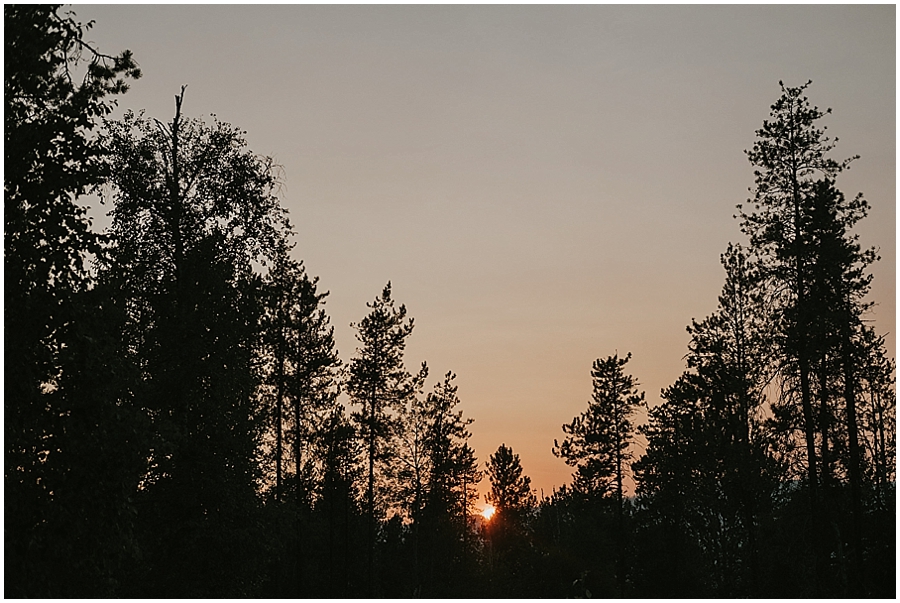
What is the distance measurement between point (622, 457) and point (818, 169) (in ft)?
82.8

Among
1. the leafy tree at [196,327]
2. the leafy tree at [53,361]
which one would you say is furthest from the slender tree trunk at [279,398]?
the leafy tree at [53,361]

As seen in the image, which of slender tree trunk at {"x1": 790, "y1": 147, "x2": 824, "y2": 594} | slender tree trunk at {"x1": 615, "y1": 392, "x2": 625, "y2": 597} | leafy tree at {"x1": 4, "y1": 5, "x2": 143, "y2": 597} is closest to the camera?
leafy tree at {"x1": 4, "y1": 5, "x2": 143, "y2": 597}

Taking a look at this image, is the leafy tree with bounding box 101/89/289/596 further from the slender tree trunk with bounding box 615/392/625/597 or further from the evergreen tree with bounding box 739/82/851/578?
the slender tree trunk with bounding box 615/392/625/597

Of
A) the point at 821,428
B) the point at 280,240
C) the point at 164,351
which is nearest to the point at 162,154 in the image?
the point at 280,240

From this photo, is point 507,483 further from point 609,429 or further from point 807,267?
point 807,267

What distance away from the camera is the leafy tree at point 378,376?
36844mm

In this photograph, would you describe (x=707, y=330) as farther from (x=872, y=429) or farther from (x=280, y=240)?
(x=280, y=240)

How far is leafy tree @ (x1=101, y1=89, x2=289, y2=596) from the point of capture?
1730 cm

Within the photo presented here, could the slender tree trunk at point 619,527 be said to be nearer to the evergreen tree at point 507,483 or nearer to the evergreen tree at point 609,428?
the evergreen tree at point 609,428

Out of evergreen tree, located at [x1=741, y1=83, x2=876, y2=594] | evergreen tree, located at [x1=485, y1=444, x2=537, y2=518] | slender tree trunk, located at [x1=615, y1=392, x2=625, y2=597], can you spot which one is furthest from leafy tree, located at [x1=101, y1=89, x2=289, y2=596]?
evergreen tree, located at [x1=485, y1=444, x2=537, y2=518]

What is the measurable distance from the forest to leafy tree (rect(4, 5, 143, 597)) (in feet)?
0.09

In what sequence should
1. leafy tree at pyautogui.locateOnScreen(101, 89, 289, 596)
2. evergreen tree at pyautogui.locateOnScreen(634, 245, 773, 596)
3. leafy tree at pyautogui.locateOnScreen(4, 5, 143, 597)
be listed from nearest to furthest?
leafy tree at pyautogui.locateOnScreen(4, 5, 143, 597) < leafy tree at pyautogui.locateOnScreen(101, 89, 289, 596) < evergreen tree at pyautogui.locateOnScreen(634, 245, 773, 596)

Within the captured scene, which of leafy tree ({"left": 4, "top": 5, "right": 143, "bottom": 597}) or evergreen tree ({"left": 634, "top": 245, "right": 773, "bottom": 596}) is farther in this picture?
evergreen tree ({"left": 634, "top": 245, "right": 773, "bottom": 596})

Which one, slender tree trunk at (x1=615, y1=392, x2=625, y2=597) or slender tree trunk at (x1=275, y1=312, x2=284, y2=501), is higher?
slender tree trunk at (x1=275, y1=312, x2=284, y2=501)
